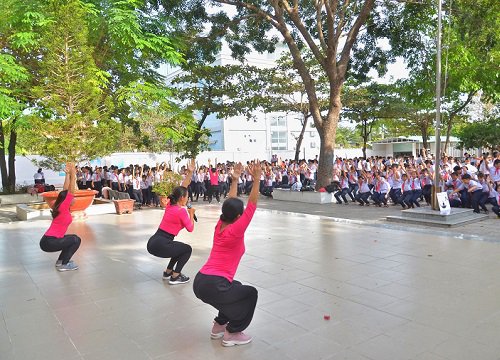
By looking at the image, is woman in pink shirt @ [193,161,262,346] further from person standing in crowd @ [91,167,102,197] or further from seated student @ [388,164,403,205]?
person standing in crowd @ [91,167,102,197]

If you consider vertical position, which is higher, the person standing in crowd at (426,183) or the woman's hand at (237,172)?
the woman's hand at (237,172)

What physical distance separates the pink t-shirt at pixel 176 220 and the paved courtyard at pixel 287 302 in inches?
31.9

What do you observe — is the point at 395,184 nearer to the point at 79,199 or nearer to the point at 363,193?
the point at 363,193

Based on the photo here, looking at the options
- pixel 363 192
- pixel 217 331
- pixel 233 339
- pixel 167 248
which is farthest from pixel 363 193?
pixel 233 339

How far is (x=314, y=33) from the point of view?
16703 mm

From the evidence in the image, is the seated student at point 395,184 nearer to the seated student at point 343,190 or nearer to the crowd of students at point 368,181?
the crowd of students at point 368,181

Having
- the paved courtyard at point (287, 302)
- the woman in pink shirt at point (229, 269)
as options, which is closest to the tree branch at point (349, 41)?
the paved courtyard at point (287, 302)

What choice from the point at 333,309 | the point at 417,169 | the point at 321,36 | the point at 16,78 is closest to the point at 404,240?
the point at 333,309

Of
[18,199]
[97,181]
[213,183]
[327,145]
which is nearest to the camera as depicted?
[327,145]

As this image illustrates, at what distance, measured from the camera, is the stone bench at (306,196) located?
15055mm

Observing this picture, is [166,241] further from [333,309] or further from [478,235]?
[478,235]

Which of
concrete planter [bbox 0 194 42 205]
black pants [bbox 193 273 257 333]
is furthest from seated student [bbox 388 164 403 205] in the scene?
concrete planter [bbox 0 194 42 205]

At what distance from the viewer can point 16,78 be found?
11867 mm

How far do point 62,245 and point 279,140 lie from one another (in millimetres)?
38538
